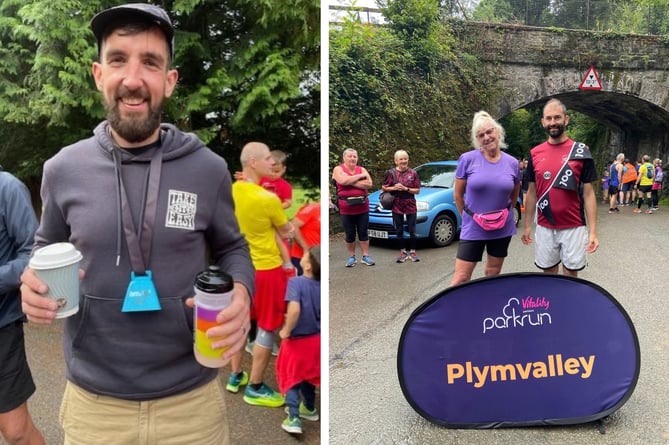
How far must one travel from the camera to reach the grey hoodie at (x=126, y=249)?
2.69 feet

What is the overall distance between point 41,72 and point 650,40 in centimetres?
287

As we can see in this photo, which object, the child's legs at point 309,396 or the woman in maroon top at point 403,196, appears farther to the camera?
the woman in maroon top at point 403,196

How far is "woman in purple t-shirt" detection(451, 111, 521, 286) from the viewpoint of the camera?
1849mm

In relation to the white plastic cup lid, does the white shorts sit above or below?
below

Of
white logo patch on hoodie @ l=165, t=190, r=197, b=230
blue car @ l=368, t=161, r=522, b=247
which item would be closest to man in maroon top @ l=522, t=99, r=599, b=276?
blue car @ l=368, t=161, r=522, b=247

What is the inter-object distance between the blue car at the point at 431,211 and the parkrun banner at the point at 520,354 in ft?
3.12

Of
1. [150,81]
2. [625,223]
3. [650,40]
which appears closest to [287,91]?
[150,81]

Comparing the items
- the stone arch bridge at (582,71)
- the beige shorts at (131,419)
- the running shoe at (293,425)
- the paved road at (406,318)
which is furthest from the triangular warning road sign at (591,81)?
the beige shorts at (131,419)

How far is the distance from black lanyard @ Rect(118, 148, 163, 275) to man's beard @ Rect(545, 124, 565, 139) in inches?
57.0

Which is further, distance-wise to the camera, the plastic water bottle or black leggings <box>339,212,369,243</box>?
black leggings <box>339,212,369,243</box>

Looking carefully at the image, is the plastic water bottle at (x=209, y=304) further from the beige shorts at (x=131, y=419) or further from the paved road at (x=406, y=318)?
the paved road at (x=406, y=318)

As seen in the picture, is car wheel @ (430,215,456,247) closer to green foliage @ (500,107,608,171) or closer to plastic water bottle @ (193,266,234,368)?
green foliage @ (500,107,608,171)

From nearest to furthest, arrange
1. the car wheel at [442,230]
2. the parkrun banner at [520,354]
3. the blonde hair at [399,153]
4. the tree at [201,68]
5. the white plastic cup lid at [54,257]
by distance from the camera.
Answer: the white plastic cup lid at [54,257] → the tree at [201,68] → the parkrun banner at [520,354] → the blonde hair at [399,153] → the car wheel at [442,230]

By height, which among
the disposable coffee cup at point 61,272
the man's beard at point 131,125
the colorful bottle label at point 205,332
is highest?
the man's beard at point 131,125
